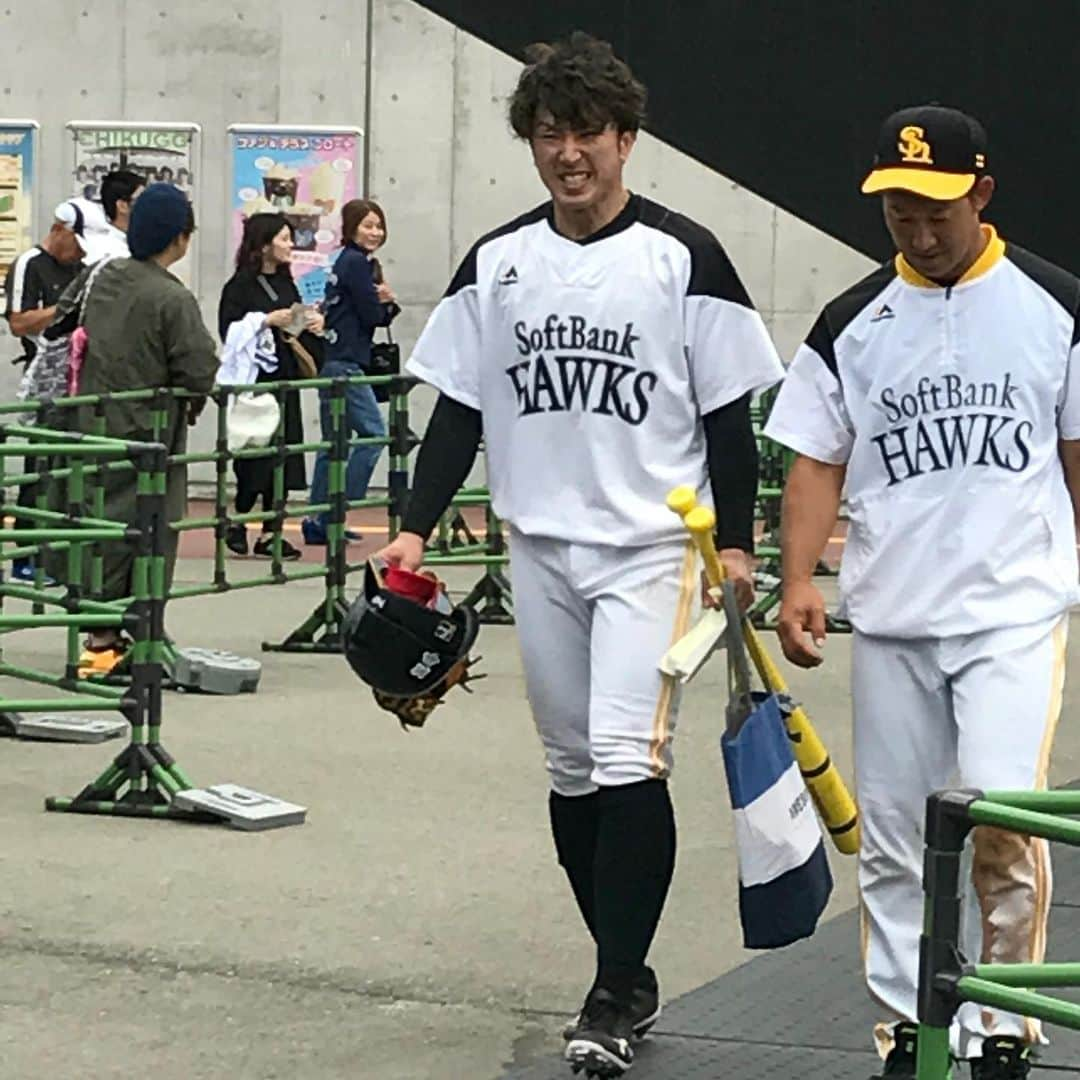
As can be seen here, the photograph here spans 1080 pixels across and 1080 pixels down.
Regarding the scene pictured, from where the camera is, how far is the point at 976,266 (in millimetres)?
5141

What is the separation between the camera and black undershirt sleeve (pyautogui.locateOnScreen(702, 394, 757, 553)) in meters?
5.58

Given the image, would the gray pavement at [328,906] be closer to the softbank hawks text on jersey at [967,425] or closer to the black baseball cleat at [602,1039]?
the black baseball cleat at [602,1039]

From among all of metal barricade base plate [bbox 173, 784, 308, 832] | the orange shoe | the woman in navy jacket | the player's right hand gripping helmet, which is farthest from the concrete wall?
→ the player's right hand gripping helmet

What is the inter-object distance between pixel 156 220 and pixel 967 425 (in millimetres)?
5915

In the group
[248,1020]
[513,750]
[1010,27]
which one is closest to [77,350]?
[513,750]

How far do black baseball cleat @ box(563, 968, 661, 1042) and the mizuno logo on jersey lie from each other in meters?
1.12

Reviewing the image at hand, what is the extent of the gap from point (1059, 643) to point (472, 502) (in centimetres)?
698

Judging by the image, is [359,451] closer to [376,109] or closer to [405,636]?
[376,109]

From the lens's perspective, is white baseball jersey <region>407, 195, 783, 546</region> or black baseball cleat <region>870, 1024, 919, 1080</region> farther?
white baseball jersey <region>407, 195, 783, 546</region>

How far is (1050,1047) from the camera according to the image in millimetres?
5773

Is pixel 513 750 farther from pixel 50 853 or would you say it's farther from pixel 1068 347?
pixel 1068 347

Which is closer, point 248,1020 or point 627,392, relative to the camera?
point 627,392

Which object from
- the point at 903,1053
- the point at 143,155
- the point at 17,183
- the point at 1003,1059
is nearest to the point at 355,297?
the point at 143,155

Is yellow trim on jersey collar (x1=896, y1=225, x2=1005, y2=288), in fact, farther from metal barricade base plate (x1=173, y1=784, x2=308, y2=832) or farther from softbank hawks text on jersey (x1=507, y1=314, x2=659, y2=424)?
metal barricade base plate (x1=173, y1=784, x2=308, y2=832)
